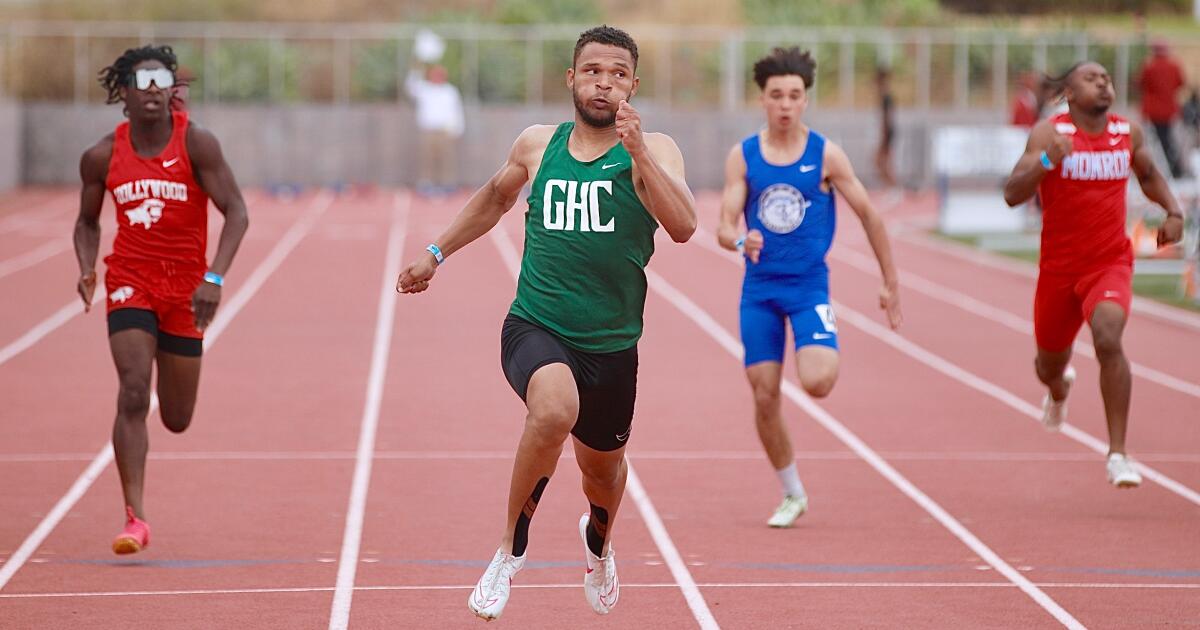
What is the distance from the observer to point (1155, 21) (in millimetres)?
53438

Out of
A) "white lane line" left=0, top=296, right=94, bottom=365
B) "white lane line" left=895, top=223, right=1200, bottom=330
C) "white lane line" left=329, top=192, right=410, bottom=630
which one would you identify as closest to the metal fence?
"white lane line" left=895, top=223, right=1200, bottom=330

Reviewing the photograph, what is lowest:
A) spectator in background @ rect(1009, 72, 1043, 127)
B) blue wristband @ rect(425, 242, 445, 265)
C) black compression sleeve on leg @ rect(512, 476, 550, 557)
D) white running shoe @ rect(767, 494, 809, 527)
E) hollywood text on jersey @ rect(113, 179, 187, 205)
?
white running shoe @ rect(767, 494, 809, 527)

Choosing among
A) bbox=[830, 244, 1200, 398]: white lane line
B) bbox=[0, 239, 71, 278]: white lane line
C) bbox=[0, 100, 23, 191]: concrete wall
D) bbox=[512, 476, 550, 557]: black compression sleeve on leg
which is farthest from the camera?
bbox=[0, 100, 23, 191]: concrete wall

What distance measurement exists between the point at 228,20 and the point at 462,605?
51234mm

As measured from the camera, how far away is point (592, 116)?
593 cm

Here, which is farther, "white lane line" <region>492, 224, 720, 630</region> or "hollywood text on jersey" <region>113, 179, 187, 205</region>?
"hollywood text on jersey" <region>113, 179, 187, 205</region>

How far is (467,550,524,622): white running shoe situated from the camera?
5.87m

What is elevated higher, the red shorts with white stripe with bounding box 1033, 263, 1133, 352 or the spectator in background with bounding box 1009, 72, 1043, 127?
the spectator in background with bounding box 1009, 72, 1043, 127

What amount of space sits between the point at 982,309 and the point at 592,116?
12630 mm

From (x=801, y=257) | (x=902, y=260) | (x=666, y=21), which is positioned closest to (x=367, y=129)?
(x=902, y=260)

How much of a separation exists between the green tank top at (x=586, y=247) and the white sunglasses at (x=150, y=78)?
221cm

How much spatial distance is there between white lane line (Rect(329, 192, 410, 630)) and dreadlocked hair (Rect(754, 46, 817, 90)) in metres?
2.78

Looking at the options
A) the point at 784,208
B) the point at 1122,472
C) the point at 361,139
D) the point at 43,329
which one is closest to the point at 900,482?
the point at 1122,472

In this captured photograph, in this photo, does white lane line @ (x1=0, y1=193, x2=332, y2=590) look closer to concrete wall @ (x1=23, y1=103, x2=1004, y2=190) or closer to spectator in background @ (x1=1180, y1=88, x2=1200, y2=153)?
concrete wall @ (x1=23, y1=103, x2=1004, y2=190)
